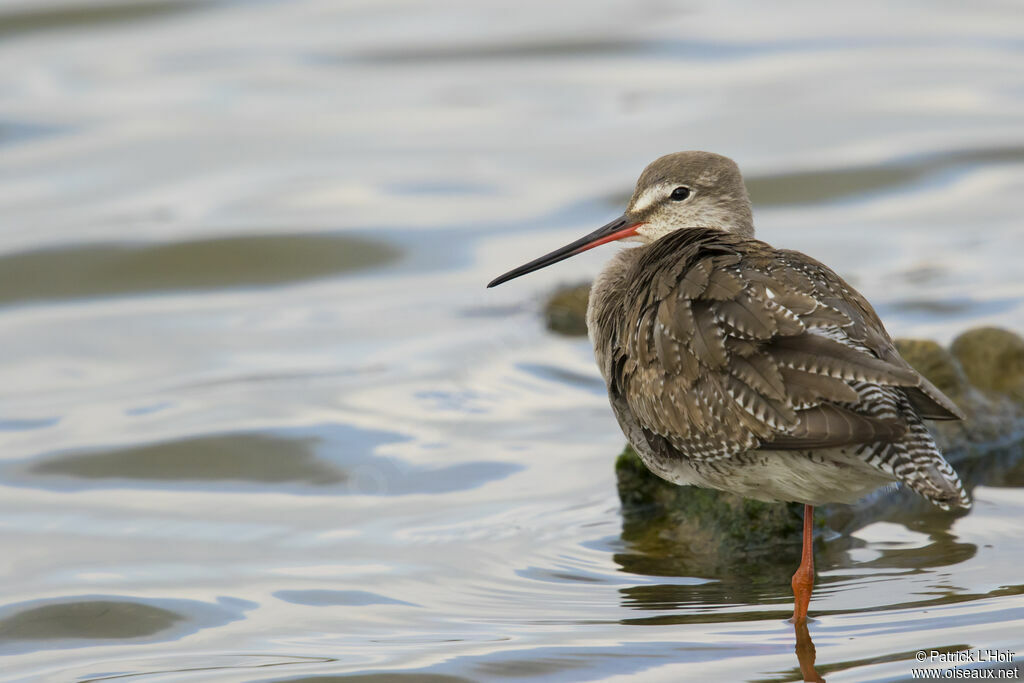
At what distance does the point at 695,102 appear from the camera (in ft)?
55.0

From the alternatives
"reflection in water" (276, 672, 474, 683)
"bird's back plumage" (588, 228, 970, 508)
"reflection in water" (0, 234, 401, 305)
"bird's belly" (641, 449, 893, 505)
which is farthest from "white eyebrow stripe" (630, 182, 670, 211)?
"reflection in water" (0, 234, 401, 305)

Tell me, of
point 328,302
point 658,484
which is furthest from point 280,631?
point 328,302

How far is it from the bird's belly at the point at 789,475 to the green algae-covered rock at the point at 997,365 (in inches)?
114

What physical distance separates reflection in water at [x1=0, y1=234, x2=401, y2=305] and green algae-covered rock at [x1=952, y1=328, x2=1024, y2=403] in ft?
20.8

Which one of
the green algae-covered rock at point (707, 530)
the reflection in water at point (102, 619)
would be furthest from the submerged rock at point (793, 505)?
the reflection in water at point (102, 619)

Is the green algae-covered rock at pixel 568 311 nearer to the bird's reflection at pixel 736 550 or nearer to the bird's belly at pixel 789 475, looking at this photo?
the bird's reflection at pixel 736 550

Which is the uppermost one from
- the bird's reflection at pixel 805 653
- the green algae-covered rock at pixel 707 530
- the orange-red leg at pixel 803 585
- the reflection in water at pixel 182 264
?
the reflection in water at pixel 182 264

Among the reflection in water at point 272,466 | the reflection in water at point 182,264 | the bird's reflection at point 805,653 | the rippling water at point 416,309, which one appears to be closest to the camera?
the bird's reflection at point 805,653

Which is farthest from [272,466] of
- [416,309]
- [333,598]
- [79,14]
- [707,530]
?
[79,14]

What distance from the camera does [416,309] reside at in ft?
41.5

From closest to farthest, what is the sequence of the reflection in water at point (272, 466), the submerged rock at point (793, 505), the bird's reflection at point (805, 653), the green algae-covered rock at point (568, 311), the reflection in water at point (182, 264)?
the bird's reflection at point (805, 653) < the submerged rock at point (793, 505) < the reflection in water at point (272, 466) < the green algae-covered rock at point (568, 311) < the reflection in water at point (182, 264)

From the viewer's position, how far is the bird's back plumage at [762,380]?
604cm

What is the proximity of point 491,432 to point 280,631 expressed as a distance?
3052 mm

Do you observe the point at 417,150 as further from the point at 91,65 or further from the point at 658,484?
the point at 658,484
